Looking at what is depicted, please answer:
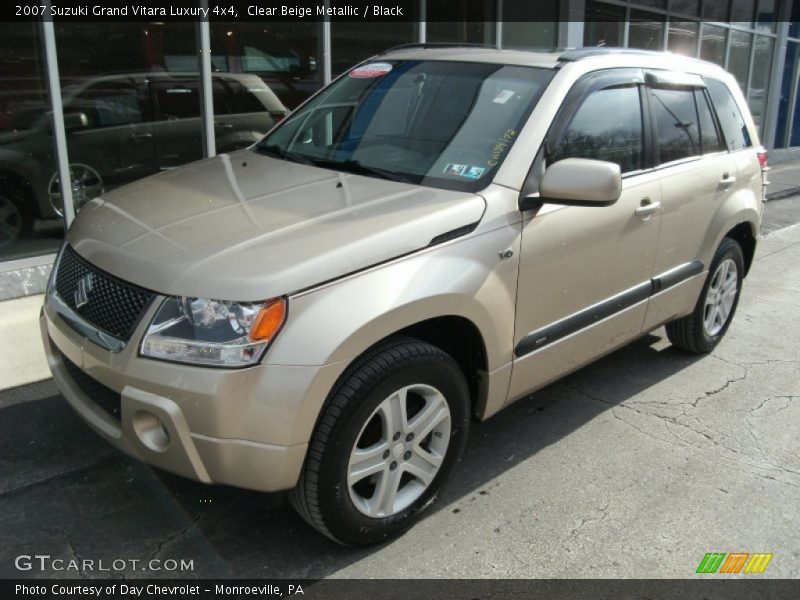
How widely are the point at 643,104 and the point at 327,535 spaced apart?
8.85 ft

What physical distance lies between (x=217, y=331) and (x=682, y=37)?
13919mm

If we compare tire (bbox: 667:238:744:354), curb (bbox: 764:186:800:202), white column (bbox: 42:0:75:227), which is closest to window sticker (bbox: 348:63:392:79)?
tire (bbox: 667:238:744:354)

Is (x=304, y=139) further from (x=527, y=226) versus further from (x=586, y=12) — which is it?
(x=586, y=12)

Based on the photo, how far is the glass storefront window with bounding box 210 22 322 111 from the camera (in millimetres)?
6930

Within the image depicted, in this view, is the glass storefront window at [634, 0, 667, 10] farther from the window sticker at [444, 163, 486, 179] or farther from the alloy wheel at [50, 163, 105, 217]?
the window sticker at [444, 163, 486, 179]

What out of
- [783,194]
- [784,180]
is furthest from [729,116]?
[784,180]

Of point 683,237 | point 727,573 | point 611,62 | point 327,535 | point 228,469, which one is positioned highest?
point 611,62

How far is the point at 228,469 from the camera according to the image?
2.41 m

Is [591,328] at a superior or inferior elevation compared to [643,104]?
inferior

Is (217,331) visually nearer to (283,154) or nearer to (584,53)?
(283,154)

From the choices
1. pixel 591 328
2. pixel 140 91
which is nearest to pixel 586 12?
pixel 140 91

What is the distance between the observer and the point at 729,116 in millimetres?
4664

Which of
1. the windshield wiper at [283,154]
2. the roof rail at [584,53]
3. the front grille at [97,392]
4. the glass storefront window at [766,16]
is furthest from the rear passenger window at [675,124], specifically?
the glass storefront window at [766,16]

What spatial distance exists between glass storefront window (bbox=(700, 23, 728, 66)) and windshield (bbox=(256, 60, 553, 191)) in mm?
12802
